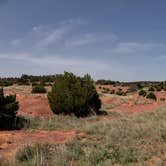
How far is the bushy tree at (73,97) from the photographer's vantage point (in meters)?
23.1

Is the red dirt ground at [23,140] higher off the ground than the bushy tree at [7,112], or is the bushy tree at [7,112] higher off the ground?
the bushy tree at [7,112]

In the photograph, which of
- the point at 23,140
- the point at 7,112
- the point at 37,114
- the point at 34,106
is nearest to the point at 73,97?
the point at 37,114

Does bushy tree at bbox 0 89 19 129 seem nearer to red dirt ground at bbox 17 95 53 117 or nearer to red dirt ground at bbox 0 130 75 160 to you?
red dirt ground at bbox 0 130 75 160

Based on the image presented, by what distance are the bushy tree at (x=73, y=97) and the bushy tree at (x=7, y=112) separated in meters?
5.80

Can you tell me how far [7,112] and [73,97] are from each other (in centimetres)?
750

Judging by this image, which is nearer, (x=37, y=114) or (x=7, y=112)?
(x=7, y=112)

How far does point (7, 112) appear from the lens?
1659cm

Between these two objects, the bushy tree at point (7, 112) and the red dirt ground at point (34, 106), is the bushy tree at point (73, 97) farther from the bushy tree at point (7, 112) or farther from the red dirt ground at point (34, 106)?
the bushy tree at point (7, 112)

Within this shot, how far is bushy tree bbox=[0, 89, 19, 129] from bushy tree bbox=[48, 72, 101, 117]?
5805 millimetres

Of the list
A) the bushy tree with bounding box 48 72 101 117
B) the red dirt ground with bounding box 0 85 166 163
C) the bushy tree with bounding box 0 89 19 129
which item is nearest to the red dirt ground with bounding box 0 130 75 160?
the red dirt ground with bounding box 0 85 166 163

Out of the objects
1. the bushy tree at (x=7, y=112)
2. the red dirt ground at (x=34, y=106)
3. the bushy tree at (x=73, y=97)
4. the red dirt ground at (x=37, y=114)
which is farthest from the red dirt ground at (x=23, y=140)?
the red dirt ground at (x=34, y=106)

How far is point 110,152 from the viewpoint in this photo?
887 centimetres

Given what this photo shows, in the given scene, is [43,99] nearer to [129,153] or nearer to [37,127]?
[37,127]

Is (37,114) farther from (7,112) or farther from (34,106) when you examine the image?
(7,112)
